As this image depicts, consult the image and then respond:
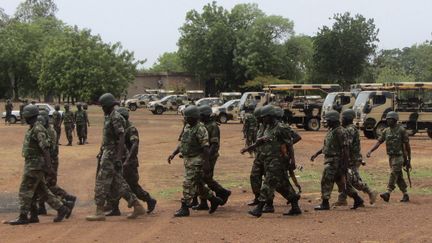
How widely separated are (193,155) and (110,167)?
47.3 inches

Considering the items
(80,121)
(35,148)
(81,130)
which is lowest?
(81,130)

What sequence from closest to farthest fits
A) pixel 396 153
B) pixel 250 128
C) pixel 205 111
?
pixel 205 111
pixel 396 153
pixel 250 128

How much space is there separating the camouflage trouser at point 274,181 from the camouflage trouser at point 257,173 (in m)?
0.25

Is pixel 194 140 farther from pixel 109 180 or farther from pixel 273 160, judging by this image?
pixel 109 180

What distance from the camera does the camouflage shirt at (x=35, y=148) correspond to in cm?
863

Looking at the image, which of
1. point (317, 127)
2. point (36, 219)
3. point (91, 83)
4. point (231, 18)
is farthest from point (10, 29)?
point (36, 219)

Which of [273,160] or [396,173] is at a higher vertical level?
[273,160]

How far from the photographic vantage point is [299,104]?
3288 cm

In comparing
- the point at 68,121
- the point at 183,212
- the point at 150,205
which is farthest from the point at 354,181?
the point at 68,121

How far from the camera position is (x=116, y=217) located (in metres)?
9.31

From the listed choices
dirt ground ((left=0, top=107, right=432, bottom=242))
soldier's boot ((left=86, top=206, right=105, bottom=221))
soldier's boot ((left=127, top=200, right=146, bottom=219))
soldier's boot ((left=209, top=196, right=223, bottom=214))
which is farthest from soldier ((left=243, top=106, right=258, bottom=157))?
soldier's boot ((left=86, top=206, right=105, bottom=221))

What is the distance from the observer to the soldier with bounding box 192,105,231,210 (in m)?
9.77

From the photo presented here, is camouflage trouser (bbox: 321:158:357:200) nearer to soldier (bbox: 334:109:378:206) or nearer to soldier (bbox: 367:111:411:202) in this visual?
soldier (bbox: 334:109:378:206)

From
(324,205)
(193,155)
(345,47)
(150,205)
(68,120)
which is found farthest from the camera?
(345,47)
